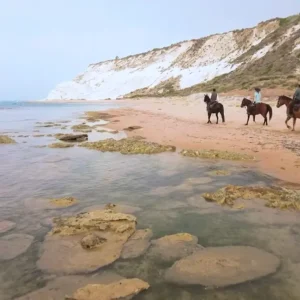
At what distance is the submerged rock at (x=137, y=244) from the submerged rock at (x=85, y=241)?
3.0 inches

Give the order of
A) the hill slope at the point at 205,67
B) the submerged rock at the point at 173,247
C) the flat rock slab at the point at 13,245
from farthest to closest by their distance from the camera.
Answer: the hill slope at the point at 205,67
the flat rock slab at the point at 13,245
the submerged rock at the point at 173,247

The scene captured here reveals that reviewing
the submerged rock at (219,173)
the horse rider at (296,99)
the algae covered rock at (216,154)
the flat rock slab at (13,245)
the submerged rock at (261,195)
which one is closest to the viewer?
the flat rock slab at (13,245)

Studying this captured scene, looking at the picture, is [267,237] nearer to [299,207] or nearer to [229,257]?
[229,257]

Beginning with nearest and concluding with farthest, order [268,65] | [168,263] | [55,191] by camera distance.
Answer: [168,263] → [55,191] → [268,65]

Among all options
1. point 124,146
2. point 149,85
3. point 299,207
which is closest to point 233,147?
point 124,146

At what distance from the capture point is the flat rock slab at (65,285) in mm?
3676

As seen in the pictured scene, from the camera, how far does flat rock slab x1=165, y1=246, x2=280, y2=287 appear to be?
3.97 metres

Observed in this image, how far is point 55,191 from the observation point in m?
7.70

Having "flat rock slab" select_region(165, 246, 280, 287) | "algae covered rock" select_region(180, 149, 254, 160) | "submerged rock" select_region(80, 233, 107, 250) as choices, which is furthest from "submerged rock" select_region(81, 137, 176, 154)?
"flat rock slab" select_region(165, 246, 280, 287)

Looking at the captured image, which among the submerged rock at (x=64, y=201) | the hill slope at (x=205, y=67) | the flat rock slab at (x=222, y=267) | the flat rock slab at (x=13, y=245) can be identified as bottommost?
the flat rock slab at (x=13, y=245)

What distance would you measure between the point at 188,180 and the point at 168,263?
417cm

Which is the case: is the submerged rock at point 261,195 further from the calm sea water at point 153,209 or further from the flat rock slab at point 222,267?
the flat rock slab at point 222,267

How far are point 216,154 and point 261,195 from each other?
419 cm

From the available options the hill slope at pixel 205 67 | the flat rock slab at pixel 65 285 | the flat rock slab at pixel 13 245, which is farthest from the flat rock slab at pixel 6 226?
the hill slope at pixel 205 67
